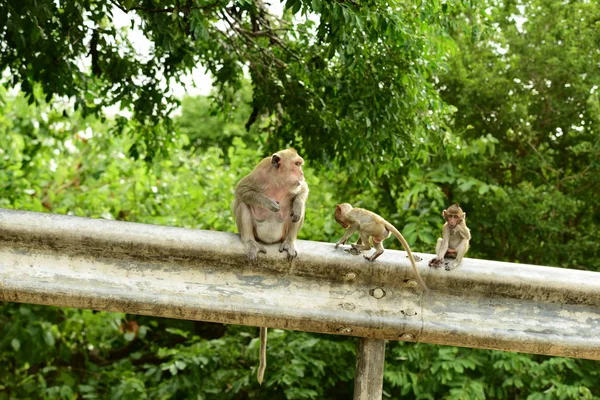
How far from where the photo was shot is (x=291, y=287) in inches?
133

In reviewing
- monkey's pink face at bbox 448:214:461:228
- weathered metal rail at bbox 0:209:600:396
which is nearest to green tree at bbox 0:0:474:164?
monkey's pink face at bbox 448:214:461:228

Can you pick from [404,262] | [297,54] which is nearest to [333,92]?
[297,54]

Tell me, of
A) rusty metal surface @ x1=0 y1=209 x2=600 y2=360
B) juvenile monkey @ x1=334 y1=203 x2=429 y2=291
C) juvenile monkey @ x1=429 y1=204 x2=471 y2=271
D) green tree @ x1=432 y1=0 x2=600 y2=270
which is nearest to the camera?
rusty metal surface @ x1=0 y1=209 x2=600 y2=360

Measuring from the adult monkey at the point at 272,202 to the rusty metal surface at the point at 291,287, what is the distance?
0.38m

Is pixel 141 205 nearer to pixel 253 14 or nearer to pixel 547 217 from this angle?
pixel 253 14

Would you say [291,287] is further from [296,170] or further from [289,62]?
[289,62]

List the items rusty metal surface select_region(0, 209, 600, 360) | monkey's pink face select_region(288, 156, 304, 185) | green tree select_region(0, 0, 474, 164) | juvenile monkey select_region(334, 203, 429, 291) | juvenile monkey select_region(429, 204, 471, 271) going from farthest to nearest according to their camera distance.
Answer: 1. green tree select_region(0, 0, 474, 164)
2. monkey's pink face select_region(288, 156, 304, 185)
3. juvenile monkey select_region(334, 203, 429, 291)
4. juvenile monkey select_region(429, 204, 471, 271)
5. rusty metal surface select_region(0, 209, 600, 360)

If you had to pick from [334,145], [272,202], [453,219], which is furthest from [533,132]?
[272,202]

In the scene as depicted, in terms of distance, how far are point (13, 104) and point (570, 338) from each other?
23.3ft

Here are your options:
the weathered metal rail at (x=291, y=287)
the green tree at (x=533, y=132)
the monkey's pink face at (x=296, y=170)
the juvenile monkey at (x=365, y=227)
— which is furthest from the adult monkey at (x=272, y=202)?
the green tree at (x=533, y=132)

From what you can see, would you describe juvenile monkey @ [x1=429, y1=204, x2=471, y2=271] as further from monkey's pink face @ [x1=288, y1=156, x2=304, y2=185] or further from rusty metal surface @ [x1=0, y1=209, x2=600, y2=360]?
monkey's pink face @ [x1=288, y1=156, x2=304, y2=185]

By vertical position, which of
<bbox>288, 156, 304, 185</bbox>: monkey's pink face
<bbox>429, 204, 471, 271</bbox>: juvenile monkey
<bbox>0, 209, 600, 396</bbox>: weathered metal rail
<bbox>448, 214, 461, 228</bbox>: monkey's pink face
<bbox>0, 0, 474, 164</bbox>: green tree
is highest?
<bbox>0, 0, 474, 164</bbox>: green tree

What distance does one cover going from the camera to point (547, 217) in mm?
7238

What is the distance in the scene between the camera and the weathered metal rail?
327cm
